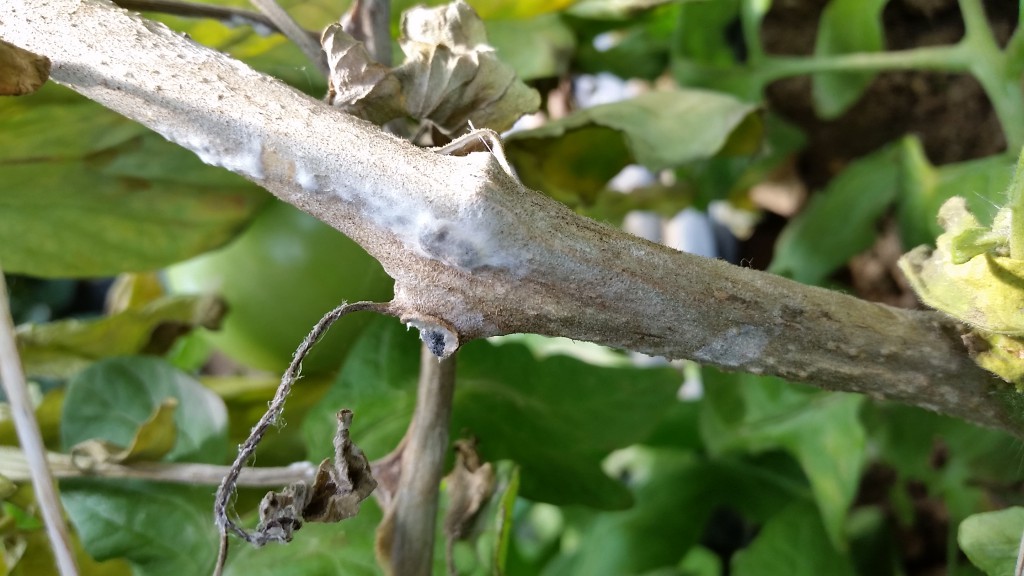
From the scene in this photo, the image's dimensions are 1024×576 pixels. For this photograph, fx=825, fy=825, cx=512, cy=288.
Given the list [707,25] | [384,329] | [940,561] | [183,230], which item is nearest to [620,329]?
[384,329]

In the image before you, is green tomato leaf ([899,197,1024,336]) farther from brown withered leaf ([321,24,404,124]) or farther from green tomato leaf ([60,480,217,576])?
green tomato leaf ([60,480,217,576])

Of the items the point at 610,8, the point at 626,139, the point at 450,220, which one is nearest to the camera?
the point at 450,220

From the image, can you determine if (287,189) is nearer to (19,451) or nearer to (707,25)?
(19,451)

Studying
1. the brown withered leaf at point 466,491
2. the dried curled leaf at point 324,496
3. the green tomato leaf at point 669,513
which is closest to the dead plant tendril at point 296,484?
the dried curled leaf at point 324,496

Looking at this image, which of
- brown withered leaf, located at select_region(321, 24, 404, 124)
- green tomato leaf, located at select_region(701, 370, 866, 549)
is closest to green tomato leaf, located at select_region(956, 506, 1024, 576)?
green tomato leaf, located at select_region(701, 370, 866, 549)

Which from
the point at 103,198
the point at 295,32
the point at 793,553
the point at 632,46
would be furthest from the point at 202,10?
the point at 793,553

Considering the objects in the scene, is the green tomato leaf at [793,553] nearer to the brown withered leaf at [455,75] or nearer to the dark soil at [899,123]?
the dark soil at [899,123]

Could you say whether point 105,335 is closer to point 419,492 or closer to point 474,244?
point 419,492
